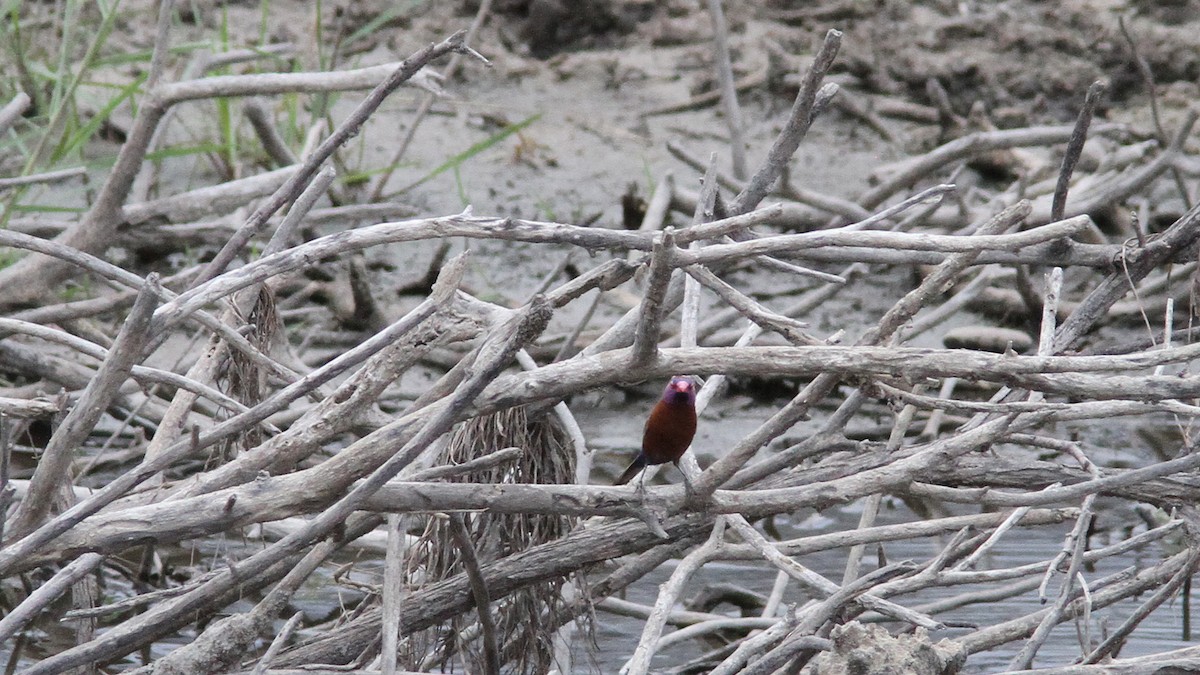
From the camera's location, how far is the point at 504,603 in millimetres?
3381

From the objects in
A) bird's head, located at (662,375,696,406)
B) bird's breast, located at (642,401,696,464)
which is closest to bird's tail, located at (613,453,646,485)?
bird's breast, located at (642,401,696,464)

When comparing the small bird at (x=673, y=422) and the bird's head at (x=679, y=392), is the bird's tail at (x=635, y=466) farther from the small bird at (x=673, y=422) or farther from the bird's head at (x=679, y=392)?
the bird's head at (x=679, y=392)

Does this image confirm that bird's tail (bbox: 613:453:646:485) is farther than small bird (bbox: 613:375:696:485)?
Yes

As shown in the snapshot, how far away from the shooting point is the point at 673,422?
9.99 ft

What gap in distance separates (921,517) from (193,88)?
2964 mm

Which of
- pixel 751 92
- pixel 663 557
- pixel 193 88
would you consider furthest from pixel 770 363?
pixel 751 92

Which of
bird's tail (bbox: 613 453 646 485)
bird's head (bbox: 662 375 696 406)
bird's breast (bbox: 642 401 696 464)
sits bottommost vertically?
bird's tail (bbox: 613 453 646 485)

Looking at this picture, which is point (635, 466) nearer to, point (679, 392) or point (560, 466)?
point (560, 466)

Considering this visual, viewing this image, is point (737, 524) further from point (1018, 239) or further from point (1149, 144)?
point (1149, 144)

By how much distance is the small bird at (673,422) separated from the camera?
304cm

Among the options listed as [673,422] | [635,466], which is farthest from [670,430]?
[635,466]

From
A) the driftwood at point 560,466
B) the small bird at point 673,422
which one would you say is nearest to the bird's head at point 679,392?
the small bird at point 673,422

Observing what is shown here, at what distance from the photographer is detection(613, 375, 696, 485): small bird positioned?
304cm

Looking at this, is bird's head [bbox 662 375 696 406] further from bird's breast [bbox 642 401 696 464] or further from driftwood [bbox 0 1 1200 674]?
driftwood [bbox 0 1 1200 674]
